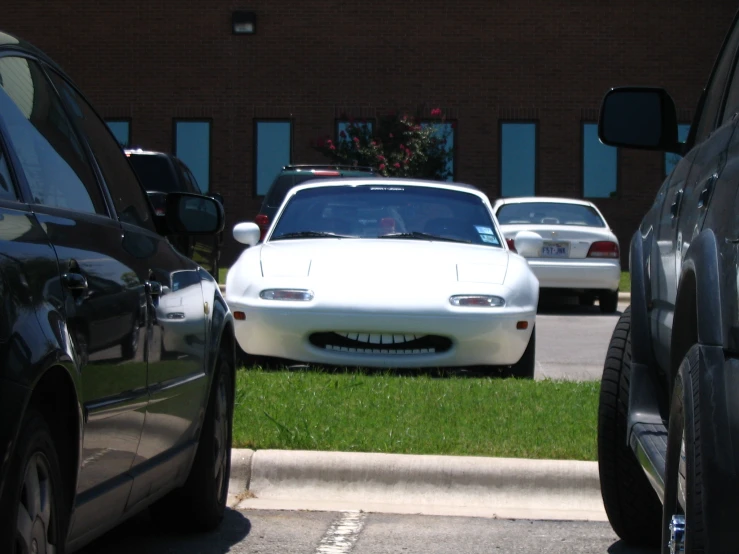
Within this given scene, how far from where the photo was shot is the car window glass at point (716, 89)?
4.41 m

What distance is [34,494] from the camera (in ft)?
9.80

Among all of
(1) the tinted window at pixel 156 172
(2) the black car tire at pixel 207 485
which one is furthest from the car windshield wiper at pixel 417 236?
(1) the tinted window at pixel 156 172

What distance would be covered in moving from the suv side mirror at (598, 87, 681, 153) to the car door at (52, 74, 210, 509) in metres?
1.62

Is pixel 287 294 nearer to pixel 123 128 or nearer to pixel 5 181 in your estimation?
pixel 5 181

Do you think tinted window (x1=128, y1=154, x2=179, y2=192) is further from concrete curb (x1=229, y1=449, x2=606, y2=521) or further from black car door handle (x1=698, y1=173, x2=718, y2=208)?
black car door handle (x1=698, y1=173, x2=718, y2=208)

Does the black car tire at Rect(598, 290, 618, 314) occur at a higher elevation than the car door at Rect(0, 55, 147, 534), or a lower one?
lower

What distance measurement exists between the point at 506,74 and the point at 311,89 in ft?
13.4

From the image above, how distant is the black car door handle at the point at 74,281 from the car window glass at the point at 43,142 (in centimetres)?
25

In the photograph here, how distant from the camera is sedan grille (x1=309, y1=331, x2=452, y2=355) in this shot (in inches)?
328

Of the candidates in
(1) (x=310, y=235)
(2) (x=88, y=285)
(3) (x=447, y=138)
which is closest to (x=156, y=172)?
(1) (x=310, y=235)

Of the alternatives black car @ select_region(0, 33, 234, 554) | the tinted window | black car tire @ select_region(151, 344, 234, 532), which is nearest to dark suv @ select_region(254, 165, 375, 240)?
the tinted window

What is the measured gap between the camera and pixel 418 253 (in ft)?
28.6

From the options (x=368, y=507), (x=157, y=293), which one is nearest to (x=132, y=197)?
(x=157, y=293)

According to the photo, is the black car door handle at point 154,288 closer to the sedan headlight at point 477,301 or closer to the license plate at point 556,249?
the sedan headlight at point 477,301
